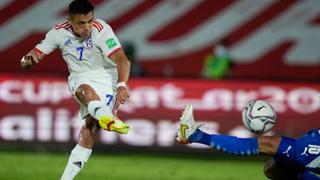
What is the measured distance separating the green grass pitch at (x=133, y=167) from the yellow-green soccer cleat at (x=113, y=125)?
2.23 meters

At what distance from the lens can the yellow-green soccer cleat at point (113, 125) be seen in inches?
326

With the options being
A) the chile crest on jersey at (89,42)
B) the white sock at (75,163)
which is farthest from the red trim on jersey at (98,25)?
the white sock at (75,163)

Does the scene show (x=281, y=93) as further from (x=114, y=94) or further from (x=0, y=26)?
(x=0, y=26)

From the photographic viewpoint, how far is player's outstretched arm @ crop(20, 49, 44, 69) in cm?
869

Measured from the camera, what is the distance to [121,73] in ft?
28.3

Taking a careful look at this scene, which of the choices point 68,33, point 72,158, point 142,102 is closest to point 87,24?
point 68,33

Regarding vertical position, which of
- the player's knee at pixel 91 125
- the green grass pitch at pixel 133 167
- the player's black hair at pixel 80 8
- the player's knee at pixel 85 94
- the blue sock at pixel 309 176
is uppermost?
the player's black hair at pixel 80 8

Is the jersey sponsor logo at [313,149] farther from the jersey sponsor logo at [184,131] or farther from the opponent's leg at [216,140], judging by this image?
the jersey sponsor logo at [184,131]

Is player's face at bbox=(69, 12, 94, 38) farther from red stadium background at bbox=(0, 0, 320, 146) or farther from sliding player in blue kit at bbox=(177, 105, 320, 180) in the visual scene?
red stadium background at bbox=(0, 0, 320, 146)

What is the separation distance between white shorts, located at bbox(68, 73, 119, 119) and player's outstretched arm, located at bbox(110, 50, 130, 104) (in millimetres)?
284

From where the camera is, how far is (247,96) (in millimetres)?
13344

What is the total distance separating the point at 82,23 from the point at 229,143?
75.4 inches

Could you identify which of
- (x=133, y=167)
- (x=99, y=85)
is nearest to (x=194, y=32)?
(x=133, y=167)

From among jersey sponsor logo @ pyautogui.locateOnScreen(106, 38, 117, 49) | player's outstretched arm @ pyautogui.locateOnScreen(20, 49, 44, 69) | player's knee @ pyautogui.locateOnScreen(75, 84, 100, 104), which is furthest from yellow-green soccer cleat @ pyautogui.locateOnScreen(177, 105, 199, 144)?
player's outstretched arm @ pyautogui.locateOnScreen(20, 49, 44, 69)
